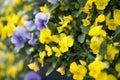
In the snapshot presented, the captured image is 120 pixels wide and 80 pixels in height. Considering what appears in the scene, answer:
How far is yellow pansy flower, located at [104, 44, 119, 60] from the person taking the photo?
137cm

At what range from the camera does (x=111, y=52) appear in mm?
1369

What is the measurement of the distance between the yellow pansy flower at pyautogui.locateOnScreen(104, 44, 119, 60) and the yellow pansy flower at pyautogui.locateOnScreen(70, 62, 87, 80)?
120mm

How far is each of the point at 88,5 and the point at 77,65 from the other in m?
0.25

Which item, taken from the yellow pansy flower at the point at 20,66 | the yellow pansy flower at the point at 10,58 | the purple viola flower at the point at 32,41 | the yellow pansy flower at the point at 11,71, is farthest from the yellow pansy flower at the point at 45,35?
the yellow pansy flower at the point at 11,71

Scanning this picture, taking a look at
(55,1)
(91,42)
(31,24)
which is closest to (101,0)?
(91,42)

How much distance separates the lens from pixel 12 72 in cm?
265

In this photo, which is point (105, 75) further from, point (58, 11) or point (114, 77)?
point (58, 11)

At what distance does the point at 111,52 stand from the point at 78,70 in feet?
0.54

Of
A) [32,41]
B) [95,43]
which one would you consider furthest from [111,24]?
[32,41]

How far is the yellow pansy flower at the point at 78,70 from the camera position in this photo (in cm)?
145

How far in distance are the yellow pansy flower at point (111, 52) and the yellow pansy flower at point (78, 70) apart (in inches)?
4.7

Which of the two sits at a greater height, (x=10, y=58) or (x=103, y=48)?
(x=103, y=48)

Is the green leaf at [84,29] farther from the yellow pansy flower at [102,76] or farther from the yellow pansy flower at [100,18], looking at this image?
the yellow pansy flower at [102,76]

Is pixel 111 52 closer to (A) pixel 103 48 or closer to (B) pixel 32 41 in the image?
(A) pixel 103 48
